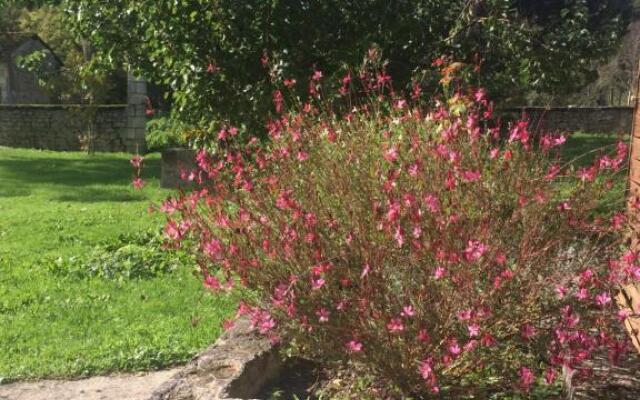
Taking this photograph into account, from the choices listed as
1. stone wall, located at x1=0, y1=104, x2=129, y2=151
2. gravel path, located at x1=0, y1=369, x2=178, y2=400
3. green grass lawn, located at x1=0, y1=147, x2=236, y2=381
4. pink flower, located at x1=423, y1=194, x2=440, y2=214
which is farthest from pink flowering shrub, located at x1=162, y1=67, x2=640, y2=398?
stone wall, located at x1=0, y1=104, x2=129, y2=151

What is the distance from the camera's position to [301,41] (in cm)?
990

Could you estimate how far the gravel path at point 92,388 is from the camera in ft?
14.5

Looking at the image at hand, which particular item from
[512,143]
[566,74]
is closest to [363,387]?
[512,143]

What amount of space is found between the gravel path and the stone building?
30.6m

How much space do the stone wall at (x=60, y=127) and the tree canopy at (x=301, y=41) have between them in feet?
40.0

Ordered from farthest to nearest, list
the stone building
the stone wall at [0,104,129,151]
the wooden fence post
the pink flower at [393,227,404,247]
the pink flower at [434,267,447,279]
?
the stone building < the stone wall at [0,104,129,151] < the wooden fence post < the pink flower at [393,227,404,247] < the pink flower at [434,267,447,279]

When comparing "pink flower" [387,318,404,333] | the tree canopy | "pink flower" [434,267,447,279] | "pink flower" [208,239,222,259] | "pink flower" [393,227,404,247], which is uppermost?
the tree canopy

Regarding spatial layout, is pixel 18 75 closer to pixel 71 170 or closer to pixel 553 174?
pixel 71 170

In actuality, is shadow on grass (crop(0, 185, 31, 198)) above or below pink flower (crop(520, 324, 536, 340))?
below

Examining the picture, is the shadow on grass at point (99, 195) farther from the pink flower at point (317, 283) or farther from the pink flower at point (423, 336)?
the pink flower at point (423, 336)

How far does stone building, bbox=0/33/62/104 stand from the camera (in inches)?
1351

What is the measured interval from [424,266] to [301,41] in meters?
6.95

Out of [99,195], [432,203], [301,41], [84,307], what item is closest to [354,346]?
[432,203]

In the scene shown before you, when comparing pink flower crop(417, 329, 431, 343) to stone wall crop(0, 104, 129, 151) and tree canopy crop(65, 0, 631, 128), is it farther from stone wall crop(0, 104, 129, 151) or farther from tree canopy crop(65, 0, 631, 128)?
stone wall crop(0, 104, 129, 151)
